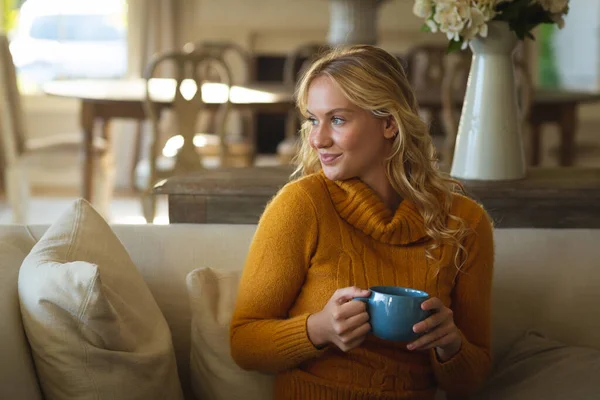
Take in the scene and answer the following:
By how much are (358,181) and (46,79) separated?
16.9 feet

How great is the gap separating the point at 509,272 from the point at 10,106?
3.20 meters

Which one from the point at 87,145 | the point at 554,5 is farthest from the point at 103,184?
the point at 554,5

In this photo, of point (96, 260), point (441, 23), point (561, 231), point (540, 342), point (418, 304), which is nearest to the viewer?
point (418, 304)

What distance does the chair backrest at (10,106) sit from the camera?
420 cm

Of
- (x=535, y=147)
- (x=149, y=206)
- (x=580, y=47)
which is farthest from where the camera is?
(x=580, y=47)

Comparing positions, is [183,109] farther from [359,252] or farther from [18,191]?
[359,252]

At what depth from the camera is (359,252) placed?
4.76 ft

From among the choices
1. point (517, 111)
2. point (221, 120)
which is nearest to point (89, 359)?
point (517, 111)

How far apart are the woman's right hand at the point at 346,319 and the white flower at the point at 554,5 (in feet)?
3.10

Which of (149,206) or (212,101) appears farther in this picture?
(212,101)

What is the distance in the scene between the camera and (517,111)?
1967 mm

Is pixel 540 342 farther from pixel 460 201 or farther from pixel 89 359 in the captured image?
pixel 89 359

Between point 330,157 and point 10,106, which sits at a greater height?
point 330,157

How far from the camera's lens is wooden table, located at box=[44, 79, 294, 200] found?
3.94 m
